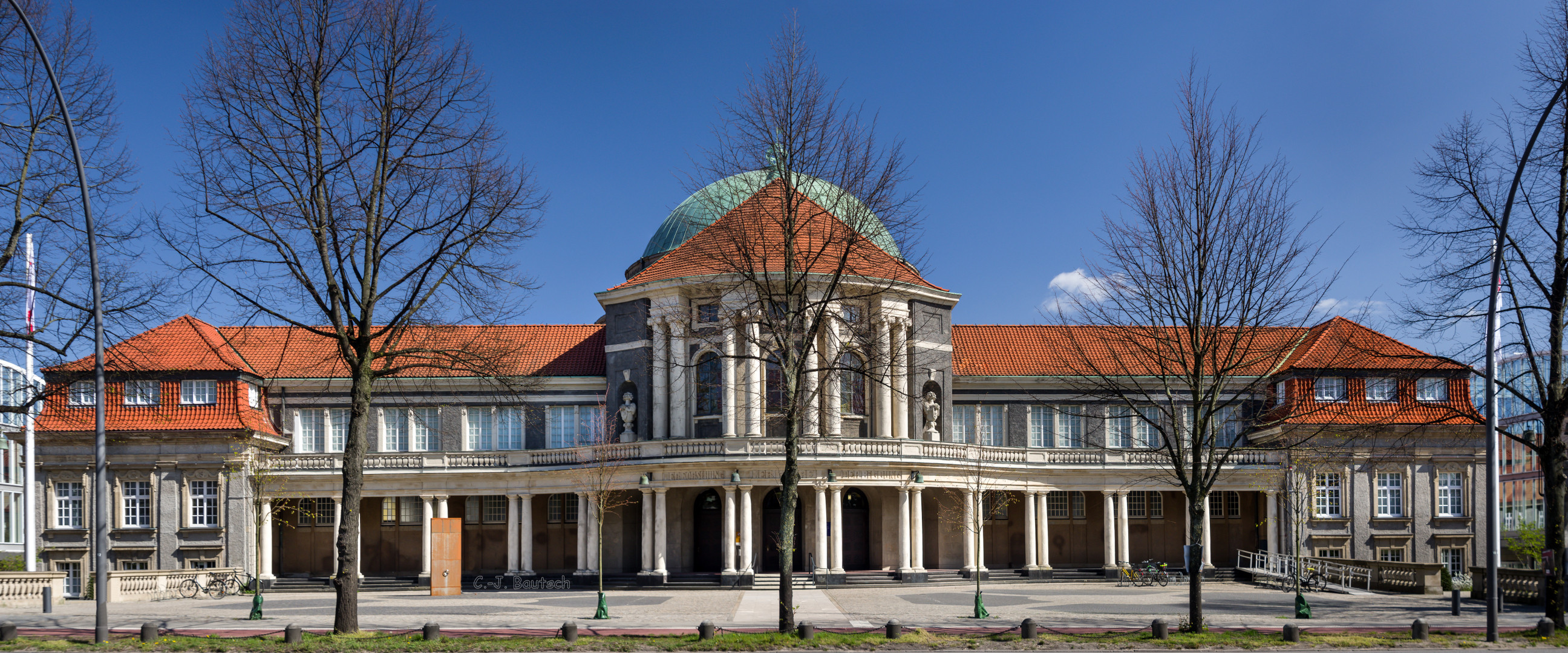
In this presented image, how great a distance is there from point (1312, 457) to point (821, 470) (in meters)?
18.6

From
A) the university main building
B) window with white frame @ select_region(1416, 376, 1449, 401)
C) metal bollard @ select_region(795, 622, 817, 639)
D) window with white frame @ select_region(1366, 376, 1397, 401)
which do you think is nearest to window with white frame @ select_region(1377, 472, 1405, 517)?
the university main building

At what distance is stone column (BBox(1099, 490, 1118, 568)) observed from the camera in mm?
51219

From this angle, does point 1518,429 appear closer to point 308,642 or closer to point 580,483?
point 580,483

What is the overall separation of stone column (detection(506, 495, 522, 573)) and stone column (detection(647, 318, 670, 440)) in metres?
6.27

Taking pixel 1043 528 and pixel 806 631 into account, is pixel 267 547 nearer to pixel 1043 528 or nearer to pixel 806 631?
pixel 1043 528

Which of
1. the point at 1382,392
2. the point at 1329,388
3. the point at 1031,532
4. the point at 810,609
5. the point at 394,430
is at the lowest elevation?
the point at 1031,532

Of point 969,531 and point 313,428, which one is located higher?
point 313,428

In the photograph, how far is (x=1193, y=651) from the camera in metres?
23.6

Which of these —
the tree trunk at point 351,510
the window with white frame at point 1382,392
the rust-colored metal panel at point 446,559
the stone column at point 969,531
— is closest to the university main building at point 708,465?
the stone column at point 969,531

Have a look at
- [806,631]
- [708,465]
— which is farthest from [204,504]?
[806,631]

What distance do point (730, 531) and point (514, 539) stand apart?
9467mm

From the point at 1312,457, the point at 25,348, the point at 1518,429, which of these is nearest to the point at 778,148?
the point at 25,348

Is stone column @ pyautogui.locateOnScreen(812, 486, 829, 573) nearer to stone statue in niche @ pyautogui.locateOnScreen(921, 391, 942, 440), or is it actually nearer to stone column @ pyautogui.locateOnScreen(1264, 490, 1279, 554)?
stone statue in niche @ pyautogui.locateOnScreen(921, 391, 942, 440)

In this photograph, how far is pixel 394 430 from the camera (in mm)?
54562
